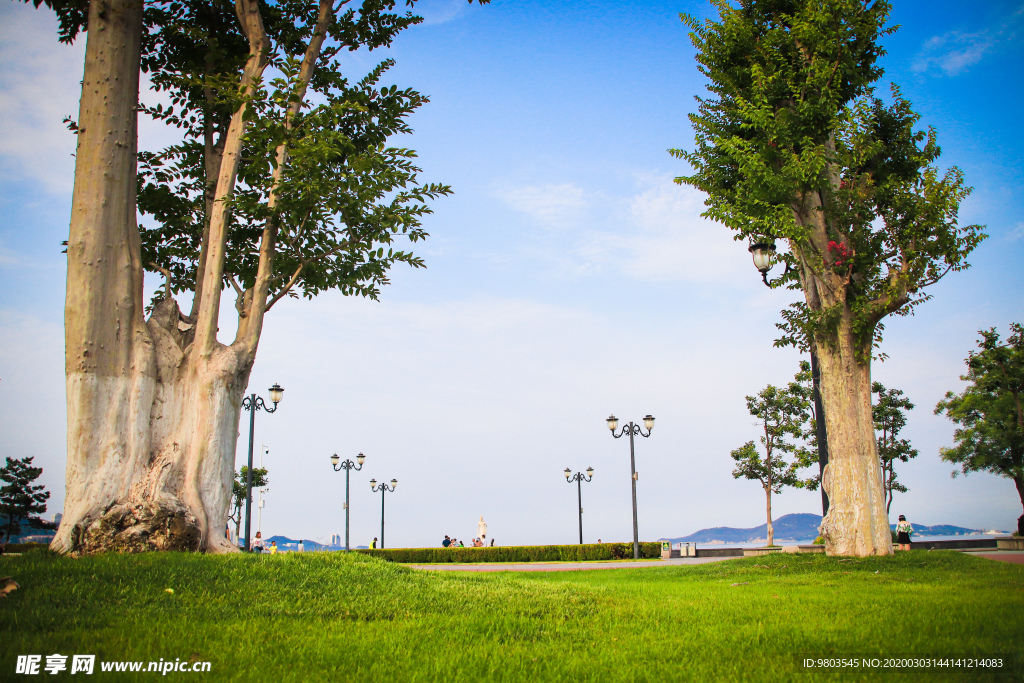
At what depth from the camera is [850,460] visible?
1258cm

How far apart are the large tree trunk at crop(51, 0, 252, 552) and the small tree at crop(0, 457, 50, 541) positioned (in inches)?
1160

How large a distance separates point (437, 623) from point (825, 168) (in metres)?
13.4

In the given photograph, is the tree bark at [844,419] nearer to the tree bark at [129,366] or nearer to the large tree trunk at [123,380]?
the tree bark at [129,366]

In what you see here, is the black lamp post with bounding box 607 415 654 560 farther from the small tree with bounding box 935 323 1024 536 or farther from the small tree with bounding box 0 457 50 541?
the small tree with bounding box 0 457 50 541

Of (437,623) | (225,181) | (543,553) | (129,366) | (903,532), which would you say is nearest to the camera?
(437,623)

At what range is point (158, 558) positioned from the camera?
664cm

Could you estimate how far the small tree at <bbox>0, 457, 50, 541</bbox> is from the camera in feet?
96.9

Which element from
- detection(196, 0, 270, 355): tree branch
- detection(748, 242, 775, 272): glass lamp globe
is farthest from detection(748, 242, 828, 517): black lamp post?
detection(196, 0, 270, 355): tree branch

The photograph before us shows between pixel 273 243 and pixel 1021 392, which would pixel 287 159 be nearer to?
pixel 273 243

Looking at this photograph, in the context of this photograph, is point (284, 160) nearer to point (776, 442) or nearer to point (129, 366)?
point (129, 366)

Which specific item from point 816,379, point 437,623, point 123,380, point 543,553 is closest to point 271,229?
point 123,380

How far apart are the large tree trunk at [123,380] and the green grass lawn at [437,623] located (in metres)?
0.85

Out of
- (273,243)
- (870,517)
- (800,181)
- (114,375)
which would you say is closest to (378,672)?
(114,375)

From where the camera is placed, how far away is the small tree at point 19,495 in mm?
29547
